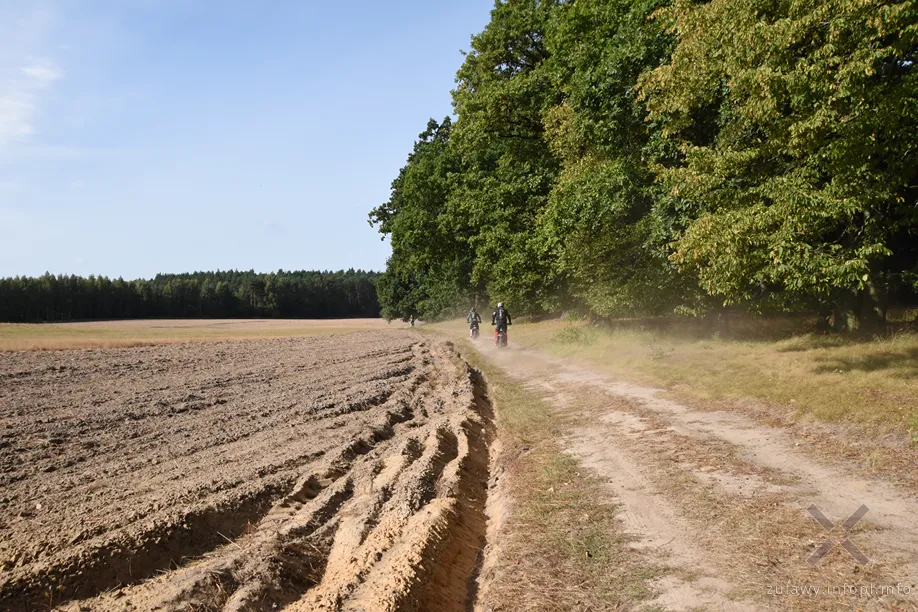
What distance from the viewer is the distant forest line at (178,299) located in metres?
106

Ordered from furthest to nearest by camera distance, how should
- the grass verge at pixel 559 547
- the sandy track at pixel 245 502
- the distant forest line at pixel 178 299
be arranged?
the distant forest line at pixel 178 299
the sandy track at pixel 245 502
the grass verge at pixel 559 547

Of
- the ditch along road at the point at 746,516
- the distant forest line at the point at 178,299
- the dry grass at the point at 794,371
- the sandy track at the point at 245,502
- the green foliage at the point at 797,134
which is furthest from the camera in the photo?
the distant forest line at the point at 178,299

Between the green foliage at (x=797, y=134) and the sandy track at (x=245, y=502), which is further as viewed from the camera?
the green foliage at (x=797, y=134)

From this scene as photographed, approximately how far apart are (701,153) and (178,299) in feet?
421

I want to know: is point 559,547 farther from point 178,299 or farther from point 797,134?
point 178,299

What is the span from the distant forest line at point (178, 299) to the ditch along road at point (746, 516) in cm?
8889

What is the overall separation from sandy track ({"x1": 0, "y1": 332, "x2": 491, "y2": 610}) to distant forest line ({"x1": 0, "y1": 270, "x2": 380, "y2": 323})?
3359 inches

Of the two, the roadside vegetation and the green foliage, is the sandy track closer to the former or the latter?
the green foliage

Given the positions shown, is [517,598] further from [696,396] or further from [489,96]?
[489,96]

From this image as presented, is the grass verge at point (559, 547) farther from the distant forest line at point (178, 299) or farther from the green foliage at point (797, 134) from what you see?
the distant forest line at point (178, 299)

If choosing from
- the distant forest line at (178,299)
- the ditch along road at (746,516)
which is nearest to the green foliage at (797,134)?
the ditch along road at (746,516)

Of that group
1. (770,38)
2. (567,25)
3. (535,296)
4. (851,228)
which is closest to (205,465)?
(770,38)

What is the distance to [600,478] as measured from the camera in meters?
6.59

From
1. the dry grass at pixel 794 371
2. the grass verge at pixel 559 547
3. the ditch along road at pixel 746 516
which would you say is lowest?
the grass verge at pixel 559 547
